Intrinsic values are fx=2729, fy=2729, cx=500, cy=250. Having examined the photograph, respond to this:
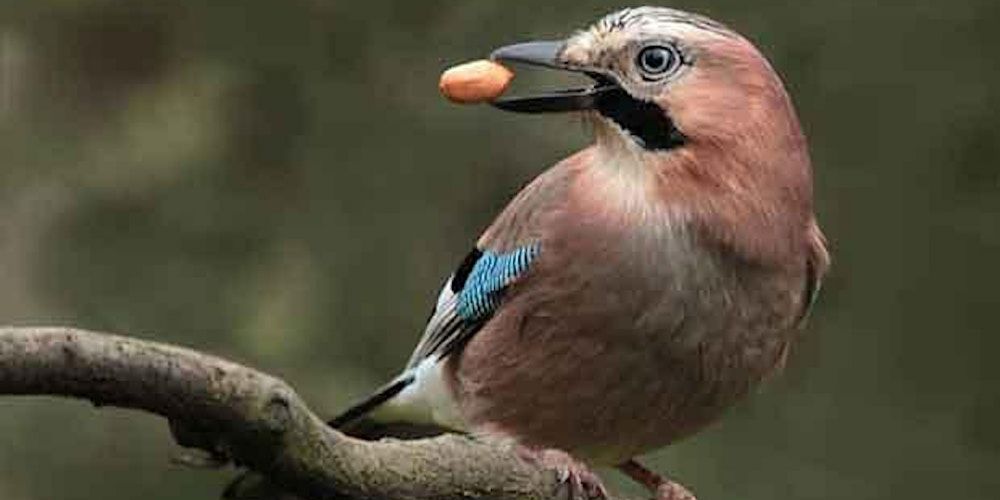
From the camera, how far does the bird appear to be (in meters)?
4.70

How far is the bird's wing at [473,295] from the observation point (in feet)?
16.9

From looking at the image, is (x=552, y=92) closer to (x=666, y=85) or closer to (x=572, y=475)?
(x=666, y=85)

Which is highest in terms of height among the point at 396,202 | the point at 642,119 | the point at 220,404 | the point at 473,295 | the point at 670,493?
the point at 220,404

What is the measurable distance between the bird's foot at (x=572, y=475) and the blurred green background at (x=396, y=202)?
2.68 meters

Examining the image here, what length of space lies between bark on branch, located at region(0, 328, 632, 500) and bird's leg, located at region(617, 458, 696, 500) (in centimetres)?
162

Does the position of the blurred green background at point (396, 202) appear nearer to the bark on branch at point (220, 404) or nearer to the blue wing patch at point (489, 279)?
the blue wing patch at point (489, 279)

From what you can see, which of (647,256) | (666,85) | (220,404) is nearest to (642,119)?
(666,85)

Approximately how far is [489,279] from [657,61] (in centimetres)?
74

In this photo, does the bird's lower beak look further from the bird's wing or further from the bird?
the bird's wing

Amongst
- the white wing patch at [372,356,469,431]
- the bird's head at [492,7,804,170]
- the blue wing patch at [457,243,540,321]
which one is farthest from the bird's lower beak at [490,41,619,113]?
the white wing patch at [372,356,469,431]

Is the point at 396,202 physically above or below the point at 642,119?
below

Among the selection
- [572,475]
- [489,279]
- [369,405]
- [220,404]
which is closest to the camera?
[220,404]

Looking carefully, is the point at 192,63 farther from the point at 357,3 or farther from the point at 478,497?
the point at 478,497

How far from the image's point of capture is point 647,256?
482 cm
